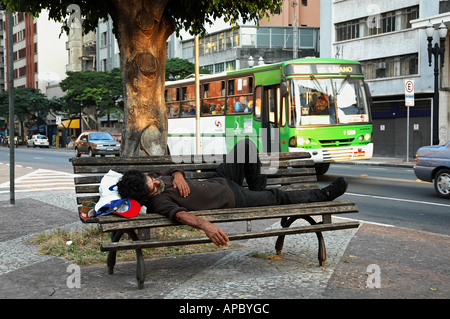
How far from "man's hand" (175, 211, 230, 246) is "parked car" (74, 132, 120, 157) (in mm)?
28207

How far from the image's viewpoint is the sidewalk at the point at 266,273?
15.9ft

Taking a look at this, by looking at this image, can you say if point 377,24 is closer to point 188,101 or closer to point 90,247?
point 188,101

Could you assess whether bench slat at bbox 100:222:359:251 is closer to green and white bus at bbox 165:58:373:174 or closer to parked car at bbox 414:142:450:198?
parked car at bbox 414:142:450:198

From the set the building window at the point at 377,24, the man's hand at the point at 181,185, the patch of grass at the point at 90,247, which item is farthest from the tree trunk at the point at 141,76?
the building window at the point at 377,24

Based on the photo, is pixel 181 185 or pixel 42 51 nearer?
pixel 181 185

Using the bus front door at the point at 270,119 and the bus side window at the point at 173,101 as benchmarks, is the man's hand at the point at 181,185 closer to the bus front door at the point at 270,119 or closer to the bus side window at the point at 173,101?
the bus front door at the point at 270,119

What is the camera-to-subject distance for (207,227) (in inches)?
190

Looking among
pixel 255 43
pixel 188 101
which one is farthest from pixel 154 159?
pixel 255 43

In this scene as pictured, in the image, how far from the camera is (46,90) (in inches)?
3376

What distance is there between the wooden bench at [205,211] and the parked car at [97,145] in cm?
2664

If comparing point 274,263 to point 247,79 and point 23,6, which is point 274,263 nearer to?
point 23,6

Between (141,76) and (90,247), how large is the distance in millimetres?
2346

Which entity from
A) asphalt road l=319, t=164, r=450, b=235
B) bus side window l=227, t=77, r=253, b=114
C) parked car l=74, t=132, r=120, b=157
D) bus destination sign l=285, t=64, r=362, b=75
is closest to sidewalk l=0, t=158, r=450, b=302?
asphalt road l=319, t=164, r=450, b=235

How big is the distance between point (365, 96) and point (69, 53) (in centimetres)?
6829
